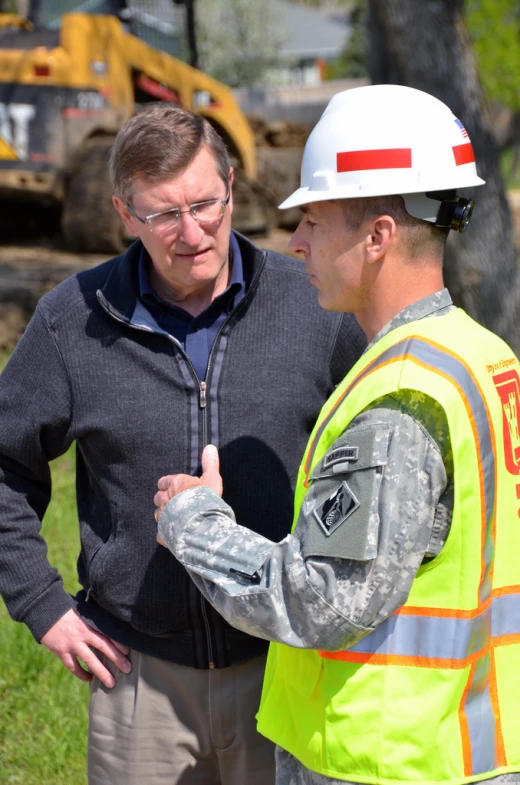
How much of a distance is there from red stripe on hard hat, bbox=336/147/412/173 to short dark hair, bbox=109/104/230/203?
760 mm

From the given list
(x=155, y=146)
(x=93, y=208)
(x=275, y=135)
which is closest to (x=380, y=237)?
(x=155, y=146)

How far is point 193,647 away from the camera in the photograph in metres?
2.63

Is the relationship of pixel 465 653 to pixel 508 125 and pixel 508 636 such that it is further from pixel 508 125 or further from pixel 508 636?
pixel 508 125

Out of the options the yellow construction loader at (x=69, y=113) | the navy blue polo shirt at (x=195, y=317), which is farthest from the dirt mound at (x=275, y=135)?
the navy blue polo shirt at (x=195, y=317)

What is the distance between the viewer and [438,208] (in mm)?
1955

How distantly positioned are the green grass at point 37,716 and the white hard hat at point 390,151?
282cm

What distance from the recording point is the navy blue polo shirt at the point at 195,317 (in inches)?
106

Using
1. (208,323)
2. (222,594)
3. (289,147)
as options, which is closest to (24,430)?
(208,323)

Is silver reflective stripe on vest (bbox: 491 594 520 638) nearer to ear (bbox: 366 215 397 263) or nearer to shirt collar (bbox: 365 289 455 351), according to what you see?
→ shirt collar (bbox: 365 289 455 351)

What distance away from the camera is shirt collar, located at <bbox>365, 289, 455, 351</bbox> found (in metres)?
1.98

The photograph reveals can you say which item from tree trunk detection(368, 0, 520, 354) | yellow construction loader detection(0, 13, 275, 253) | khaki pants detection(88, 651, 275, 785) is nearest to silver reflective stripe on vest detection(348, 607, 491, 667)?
khaki pants detection(88, 651, 275, 785)

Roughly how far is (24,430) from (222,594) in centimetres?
97

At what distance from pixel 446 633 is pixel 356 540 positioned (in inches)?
10.5

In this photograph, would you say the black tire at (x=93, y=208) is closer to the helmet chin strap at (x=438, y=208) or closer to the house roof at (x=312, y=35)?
the helmet chin strap at (x=438, y=208)
